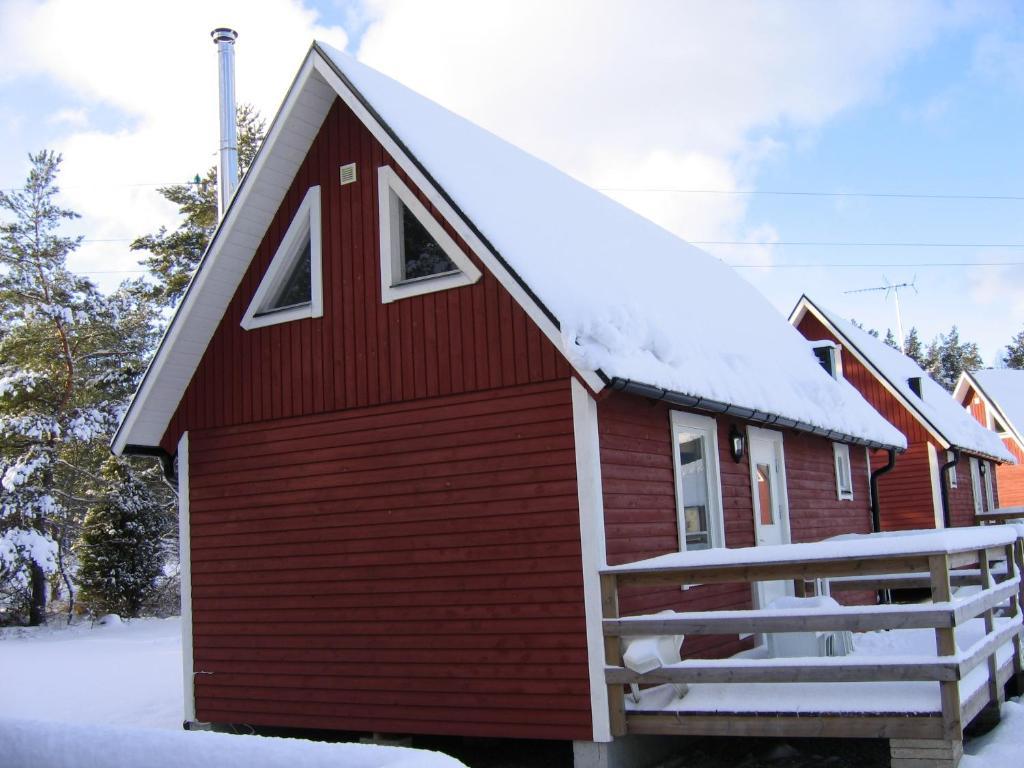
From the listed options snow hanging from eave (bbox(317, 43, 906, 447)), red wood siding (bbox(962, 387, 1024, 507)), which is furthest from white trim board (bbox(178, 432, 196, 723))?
red wood siding (bbox(962, 387, 1024, 507))

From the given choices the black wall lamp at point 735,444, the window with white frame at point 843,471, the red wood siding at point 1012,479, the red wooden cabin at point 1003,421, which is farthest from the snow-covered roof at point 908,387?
the red wood siding at point 1012,479

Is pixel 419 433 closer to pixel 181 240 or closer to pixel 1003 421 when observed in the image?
pixel 181 240

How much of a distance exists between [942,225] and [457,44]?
3781 centimetres

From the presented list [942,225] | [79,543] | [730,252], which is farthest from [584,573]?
[942,225]

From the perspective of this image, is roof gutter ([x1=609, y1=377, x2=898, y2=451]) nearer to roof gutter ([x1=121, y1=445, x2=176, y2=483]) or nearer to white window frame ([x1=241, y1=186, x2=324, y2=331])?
white window frame ([x1=241, y1=186, x2=324, y2=331])

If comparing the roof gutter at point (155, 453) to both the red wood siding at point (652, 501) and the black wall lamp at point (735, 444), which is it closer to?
the red wood siding at point (652, 501)

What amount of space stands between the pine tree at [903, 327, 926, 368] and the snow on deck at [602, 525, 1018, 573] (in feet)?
207

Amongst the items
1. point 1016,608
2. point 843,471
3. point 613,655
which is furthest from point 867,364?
point 613,655

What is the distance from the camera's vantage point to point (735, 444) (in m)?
10.9

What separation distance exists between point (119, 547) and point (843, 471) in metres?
18.1

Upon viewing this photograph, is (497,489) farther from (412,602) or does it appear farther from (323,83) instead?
(323,83)

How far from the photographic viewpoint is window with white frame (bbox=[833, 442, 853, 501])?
15273mm

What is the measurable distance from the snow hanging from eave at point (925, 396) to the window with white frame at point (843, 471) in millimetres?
6198

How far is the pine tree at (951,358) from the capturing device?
2623 inches
